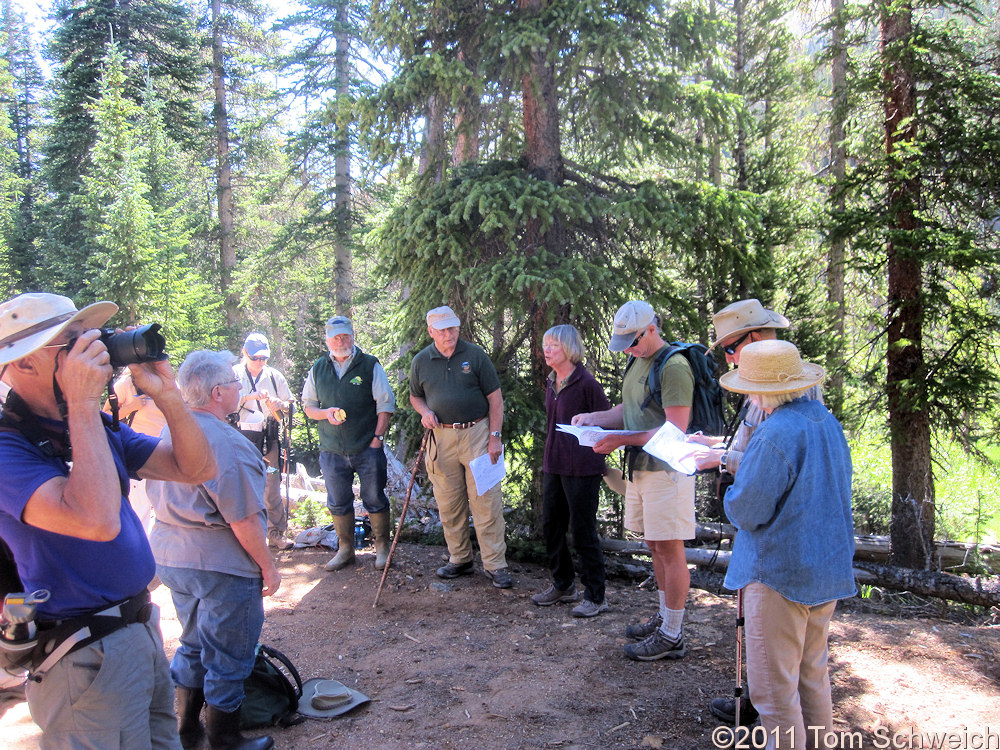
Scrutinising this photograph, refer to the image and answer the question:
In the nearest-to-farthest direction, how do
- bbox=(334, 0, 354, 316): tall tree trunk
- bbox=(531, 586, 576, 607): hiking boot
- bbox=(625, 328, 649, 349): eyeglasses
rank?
bbox=(625, 328, 649, 349): eyeglasses < bbox=(531, 586, 576, 607): hiking boot < bbox=(334, 0, 354, 316): tall tree trunk

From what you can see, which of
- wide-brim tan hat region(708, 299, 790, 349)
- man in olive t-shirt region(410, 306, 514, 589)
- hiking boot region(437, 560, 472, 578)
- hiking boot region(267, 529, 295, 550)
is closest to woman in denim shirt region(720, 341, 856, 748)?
wide-brim tan hat region(708, 299, 790, 349)

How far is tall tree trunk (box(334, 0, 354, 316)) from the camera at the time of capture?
15.7 metres

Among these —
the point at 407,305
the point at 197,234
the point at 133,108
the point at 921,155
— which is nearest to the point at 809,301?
the point at 921,155

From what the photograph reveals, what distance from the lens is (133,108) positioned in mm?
14953

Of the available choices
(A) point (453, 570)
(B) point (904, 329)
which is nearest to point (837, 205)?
(B) point (904, 329)

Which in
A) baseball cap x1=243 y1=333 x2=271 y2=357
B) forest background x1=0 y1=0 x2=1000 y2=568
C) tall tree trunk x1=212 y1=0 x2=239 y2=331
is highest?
tall tree trunk x1=212 y1=0 x2=239 y2=331

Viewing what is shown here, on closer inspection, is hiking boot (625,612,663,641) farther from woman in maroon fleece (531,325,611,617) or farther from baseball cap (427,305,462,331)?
baseball cap (427,305,462,331)

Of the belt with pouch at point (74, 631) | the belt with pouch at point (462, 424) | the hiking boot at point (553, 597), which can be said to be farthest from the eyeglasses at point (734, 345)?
the belt with pouch at point (74, 631)

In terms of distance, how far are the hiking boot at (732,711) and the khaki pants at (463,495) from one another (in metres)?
2.41

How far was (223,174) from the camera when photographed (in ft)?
63.6

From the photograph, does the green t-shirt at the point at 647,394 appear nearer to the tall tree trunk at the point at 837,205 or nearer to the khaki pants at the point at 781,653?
the khaki pants at the point at 781,653

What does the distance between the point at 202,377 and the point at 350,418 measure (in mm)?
2823

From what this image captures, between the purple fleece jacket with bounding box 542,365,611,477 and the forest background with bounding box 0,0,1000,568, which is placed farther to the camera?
the forest background with bounding box 0,0,1000,568

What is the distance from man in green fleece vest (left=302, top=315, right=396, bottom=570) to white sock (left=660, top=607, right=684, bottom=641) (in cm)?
275
